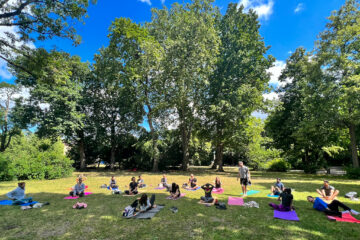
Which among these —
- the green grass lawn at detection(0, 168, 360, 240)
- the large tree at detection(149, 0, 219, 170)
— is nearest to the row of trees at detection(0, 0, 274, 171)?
the large tree at detection(149, 0, 219, 170)

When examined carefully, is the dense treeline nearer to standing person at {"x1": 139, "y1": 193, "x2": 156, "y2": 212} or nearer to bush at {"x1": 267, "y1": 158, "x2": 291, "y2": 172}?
bush at {"x1": 267, "y1": 158, "x2": 291, "y2": 172}

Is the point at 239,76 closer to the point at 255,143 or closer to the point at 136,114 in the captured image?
the point at 255,143

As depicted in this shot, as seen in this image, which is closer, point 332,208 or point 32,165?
point 332,208

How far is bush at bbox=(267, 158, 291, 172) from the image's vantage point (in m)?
30.3

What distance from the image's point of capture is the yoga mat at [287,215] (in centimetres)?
682

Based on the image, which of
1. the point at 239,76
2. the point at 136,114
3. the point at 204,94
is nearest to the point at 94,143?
the point at 136,114

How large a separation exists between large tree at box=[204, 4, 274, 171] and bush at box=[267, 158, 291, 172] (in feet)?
33.3

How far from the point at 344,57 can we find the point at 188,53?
58.8 feet

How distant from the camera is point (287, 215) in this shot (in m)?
7.18

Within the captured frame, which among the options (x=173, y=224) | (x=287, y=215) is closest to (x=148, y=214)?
(x=173, y=224)

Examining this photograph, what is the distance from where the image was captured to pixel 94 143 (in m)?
32.6

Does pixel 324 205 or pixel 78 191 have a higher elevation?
pixel 324 205

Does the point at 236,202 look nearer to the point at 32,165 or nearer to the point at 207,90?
the point at 207,90

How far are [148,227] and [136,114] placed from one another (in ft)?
79.0
